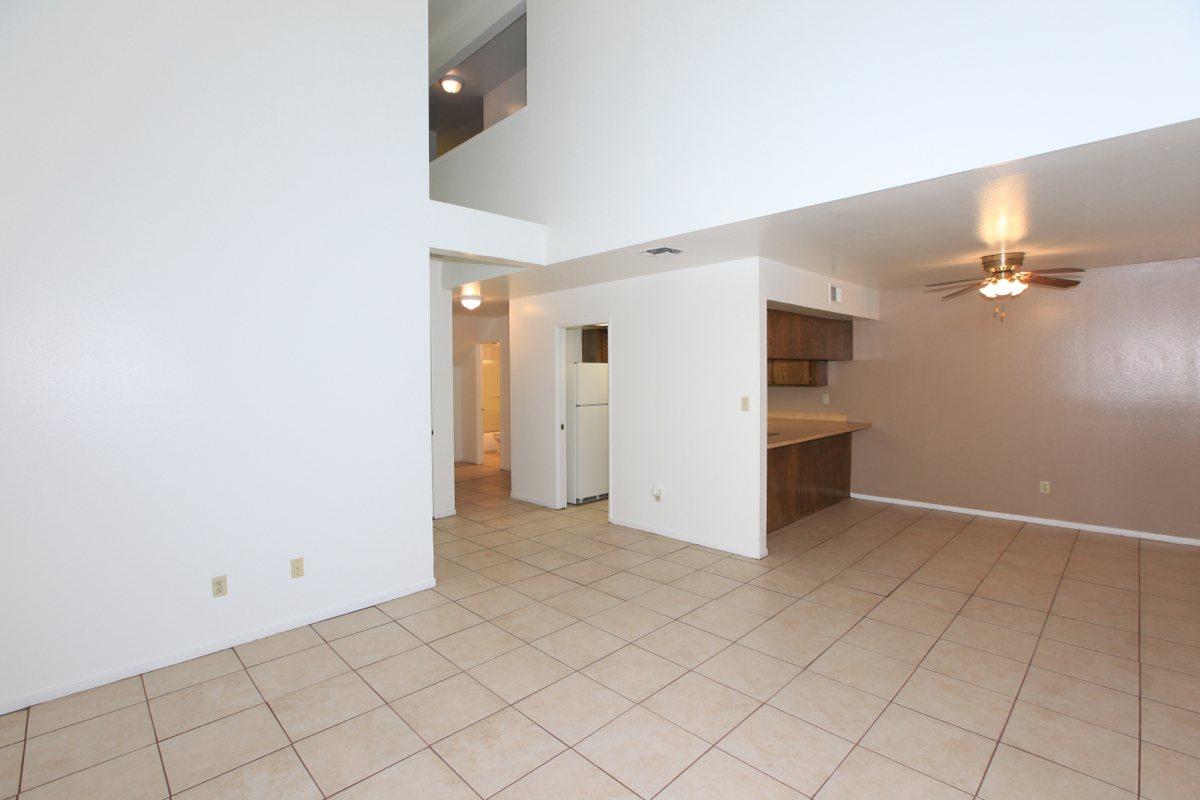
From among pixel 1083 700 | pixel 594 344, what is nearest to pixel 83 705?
pixel 1083 700

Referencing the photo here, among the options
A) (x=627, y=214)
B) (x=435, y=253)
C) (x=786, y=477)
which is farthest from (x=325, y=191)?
(x=786, y=477)

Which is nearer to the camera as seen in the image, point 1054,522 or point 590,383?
point 1054,522

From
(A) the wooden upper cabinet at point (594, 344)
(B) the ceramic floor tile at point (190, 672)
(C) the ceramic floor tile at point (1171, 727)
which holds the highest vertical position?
(A) the wooden upper cabinet at point (594, 344)

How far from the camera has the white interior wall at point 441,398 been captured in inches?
223

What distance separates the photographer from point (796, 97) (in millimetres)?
3008

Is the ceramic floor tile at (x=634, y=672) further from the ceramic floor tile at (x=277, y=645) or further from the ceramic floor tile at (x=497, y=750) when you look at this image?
the ceramic floor tile at (x=277, y=645)

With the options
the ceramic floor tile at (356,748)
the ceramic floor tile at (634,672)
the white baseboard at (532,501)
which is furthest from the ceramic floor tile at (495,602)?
the white baseboard at (532,501)

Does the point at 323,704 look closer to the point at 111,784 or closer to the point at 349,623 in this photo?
the point at 111,784

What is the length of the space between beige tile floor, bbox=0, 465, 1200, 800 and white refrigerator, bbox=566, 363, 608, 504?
2.06 m

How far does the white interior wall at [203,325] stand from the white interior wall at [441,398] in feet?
6.20

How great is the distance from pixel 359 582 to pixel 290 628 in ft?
1.43

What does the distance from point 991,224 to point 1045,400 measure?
2.80 metres

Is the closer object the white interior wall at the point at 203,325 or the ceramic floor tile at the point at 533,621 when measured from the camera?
the white interior wall at the point at 203,325

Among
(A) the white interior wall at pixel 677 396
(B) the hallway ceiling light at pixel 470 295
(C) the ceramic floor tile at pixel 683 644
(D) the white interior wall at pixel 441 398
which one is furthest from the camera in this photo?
(B) the hallway ceiling light at pixel 470 295
